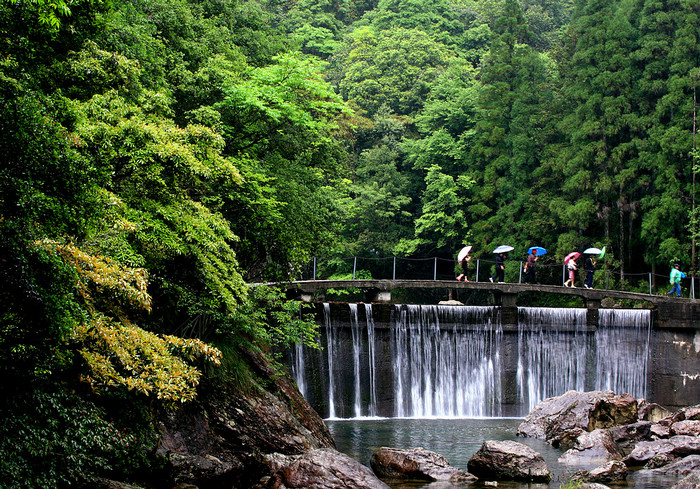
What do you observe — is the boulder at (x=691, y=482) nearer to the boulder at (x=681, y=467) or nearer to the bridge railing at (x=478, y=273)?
the boulder at (x=681, y=467)

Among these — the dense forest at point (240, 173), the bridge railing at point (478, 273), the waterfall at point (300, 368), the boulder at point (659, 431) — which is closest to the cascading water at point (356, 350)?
the waterfall at point (300, 368)

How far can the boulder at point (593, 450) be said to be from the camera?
16.0m

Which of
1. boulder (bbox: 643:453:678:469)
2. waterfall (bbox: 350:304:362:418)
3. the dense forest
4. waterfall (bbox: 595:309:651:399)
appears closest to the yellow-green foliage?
the dense forest

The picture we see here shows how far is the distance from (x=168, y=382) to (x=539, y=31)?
53.9 metres

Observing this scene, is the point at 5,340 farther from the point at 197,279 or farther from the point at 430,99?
the point at 430,99

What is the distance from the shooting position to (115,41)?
1541 centimetres

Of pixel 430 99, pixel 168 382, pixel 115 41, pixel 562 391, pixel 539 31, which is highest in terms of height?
pixel 539 31

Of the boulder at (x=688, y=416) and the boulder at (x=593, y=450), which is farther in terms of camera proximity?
the boulder at (x=688, y=416)

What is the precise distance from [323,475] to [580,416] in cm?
978

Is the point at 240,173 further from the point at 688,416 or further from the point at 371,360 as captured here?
the point at 688,416

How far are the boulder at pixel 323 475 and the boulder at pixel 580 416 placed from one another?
8.03m

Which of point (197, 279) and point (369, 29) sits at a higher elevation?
point (369, 29)

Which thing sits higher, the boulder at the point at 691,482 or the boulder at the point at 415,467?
the boulder at the point at 691,482

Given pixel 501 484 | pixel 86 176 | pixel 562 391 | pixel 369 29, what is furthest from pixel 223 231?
pixel 369 29
